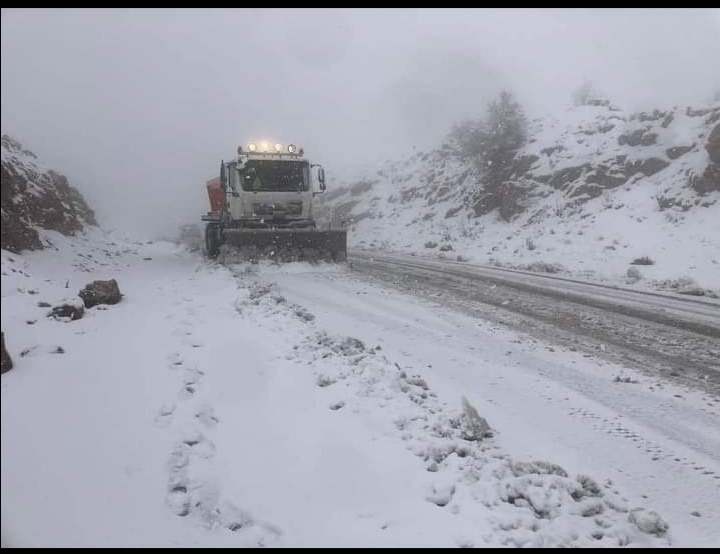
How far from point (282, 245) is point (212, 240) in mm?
3839

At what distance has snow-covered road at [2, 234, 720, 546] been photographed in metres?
1.71

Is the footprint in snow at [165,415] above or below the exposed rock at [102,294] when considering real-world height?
below

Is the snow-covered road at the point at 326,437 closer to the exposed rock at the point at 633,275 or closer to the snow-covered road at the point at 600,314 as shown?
the snow-covered road at the point at 600,314

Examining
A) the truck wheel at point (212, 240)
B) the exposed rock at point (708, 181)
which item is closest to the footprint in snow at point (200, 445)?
the truck wheel at point (212, 240)

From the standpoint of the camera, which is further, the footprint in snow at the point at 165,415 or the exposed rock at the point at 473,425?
the exposed rock at the point at 473,425

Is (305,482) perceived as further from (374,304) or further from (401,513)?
(374,304)

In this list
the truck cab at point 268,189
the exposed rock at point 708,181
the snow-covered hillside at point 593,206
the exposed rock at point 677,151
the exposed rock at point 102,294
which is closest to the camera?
the exposed rock at point 102,294

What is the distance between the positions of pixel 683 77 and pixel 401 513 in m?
26.6

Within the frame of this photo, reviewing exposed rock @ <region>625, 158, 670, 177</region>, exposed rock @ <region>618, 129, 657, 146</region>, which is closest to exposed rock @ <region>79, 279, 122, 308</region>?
exposed rock @ <region>625, 158, 670, 177</region>

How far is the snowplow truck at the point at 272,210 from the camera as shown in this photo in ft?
44.4

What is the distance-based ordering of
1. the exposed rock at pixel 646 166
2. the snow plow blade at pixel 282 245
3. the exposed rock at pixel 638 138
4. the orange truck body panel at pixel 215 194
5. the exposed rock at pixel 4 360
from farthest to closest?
the exposed rock at pixel 638 138
the exposed rock at pixel 646 166
the orange truck body panel at pixel 215 194
the snow plow blade at pixel 282 245
the exposed rock at pixel 4 360

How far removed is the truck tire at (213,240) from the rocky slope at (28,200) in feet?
42.9

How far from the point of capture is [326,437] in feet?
12.5

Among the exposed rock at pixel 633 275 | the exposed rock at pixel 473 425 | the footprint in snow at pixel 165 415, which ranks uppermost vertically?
the footprint in snow at pixel 165 415
